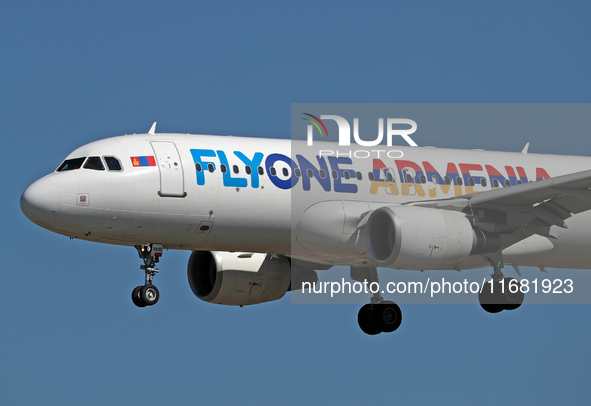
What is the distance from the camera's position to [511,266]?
1185 inches

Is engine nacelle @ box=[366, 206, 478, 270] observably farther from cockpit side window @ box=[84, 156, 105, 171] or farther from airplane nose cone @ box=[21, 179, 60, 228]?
airplane nose cone @ box=[21, 179, 60, 228]

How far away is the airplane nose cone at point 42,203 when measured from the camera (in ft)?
77.3

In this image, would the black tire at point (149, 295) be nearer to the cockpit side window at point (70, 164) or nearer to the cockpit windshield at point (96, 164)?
the cockpit windshield at point (96, 164)

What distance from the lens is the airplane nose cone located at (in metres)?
23.5

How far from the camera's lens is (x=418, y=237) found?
24.5 metres

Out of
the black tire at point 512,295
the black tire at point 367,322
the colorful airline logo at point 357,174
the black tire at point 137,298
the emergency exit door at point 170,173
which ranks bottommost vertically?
the black tire at point 137,298

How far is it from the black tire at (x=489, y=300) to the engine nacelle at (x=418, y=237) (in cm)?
354

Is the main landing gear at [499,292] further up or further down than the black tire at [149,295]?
further up

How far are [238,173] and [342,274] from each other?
23.3 ft

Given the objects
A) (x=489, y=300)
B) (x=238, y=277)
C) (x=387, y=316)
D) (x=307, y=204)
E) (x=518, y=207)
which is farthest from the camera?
(x=387, y=316)

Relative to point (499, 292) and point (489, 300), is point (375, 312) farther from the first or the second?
point (499, 292)

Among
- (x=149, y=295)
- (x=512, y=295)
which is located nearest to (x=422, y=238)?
(x=512, y=295)

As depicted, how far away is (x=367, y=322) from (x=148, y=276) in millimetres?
7985

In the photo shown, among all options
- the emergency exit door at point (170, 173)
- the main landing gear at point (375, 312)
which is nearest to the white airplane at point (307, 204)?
the emergency exit door at point (170, 173)
